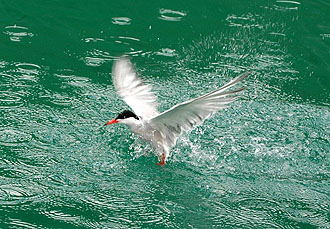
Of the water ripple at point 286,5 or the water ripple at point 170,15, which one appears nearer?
the water ripple at point 170,15

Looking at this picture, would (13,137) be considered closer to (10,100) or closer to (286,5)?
(10,100)

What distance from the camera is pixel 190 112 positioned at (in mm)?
5793

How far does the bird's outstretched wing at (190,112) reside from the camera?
5391 millimetres

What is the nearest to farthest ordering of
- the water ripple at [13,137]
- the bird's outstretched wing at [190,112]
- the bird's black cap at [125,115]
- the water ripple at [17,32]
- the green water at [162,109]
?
the bird's outstretched wing at [190,112]
the green water at [162,109]
the bird's black cap at [125,115]
the water ripple at [13,137]
the water ripple at [17,32]

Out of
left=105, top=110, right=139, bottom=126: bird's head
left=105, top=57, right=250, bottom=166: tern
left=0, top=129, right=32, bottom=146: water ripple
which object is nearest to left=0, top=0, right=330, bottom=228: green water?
left=0, top=129, right=32, bottom=146: water ripple

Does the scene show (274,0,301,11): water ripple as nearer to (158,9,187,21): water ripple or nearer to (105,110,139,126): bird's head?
(158,9,187,21): water ripple

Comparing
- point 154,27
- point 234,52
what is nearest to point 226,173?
point 234,52

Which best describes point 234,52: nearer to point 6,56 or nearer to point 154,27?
point 154,27

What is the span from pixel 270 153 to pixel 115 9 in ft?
14.3

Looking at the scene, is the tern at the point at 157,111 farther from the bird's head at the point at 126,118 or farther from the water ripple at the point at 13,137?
the water ripple at the point at 13,137

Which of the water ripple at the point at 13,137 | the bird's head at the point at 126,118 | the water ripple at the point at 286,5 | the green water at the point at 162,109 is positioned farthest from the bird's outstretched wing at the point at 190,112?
the water ripple at the point at 286,5

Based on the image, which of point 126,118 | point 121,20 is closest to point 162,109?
point 126,118

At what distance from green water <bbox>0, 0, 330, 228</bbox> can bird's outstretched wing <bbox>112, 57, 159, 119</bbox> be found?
333 millimetres

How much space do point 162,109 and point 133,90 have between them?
479 millimetres
